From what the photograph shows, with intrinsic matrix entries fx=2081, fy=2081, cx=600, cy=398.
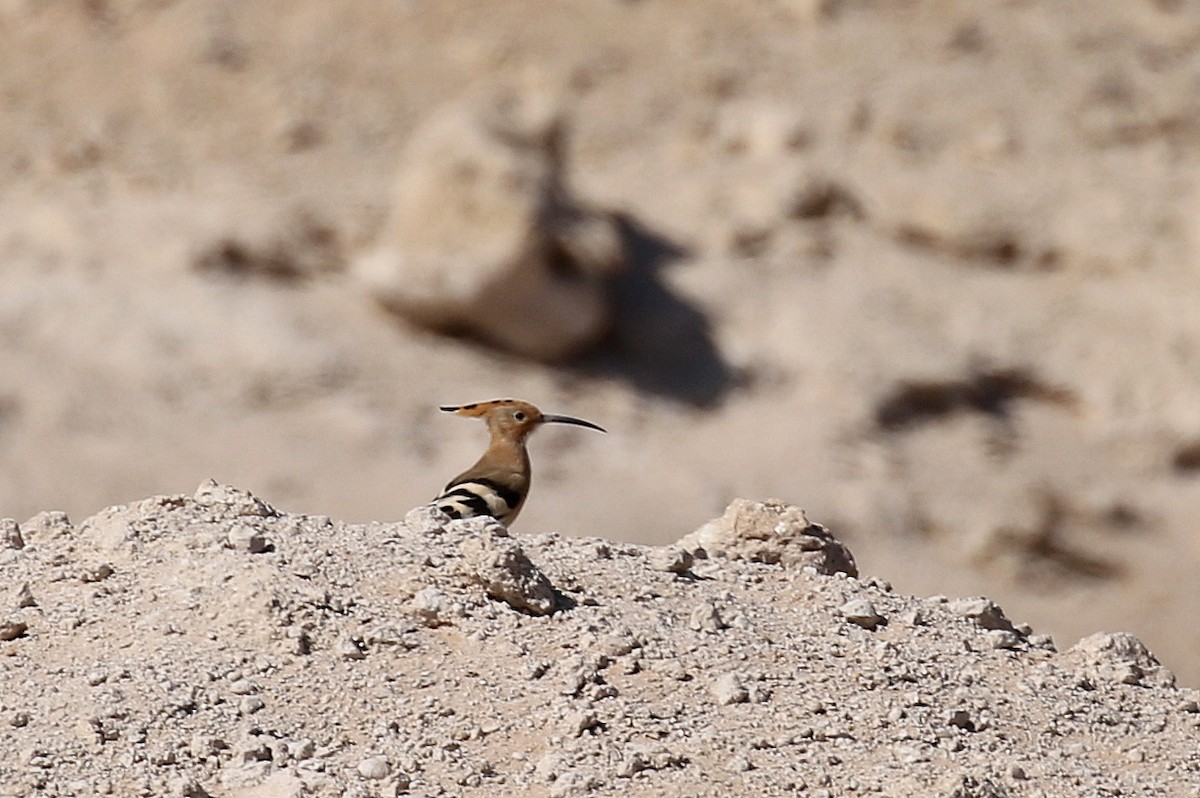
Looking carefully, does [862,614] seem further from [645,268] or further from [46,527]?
[645,268]

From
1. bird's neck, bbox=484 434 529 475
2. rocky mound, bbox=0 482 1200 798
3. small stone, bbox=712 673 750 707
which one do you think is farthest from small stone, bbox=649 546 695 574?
bird's neck, bbox=484 434 529 475

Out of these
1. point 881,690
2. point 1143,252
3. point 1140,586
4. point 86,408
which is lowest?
point 881,690

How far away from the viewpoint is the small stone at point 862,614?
166 inches

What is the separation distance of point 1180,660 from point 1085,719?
778cm

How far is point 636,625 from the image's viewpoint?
3.97m

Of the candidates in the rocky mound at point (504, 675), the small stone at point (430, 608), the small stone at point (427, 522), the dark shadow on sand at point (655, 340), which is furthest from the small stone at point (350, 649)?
the dark shadow on sand at point (655, 340)

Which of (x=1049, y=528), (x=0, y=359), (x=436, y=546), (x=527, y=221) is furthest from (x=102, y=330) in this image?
(x=436, y=546)

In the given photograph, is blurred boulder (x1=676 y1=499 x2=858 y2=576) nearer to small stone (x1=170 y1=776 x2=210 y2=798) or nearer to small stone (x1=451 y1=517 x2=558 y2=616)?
small stone (x1=451 y1=517 x2=558 y2=616)

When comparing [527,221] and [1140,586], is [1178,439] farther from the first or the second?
[527,221]

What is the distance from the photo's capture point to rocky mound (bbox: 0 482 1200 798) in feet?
11.1

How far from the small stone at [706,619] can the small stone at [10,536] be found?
1.36 meters

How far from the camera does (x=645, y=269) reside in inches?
498

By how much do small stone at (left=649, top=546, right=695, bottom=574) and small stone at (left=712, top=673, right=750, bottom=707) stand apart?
0.57 metres

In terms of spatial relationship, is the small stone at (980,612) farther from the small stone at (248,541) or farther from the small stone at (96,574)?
the small stone at (96,574)
